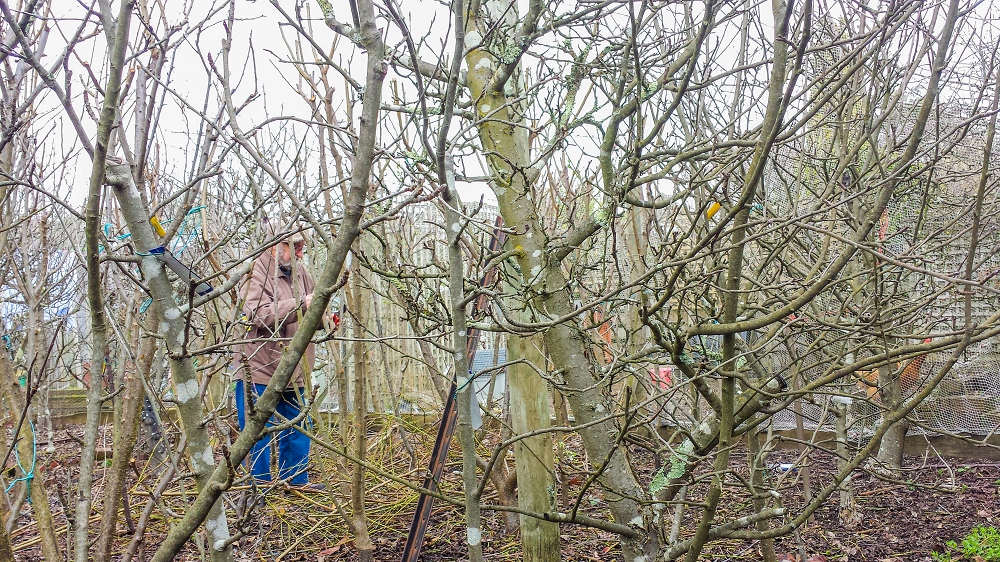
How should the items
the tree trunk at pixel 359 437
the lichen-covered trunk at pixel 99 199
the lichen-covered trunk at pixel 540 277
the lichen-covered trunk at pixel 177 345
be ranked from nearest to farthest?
the lichen-covered trunk at pixel 99 199, the lichen-covered trunk at pixel 177 345, the lichen-covered trunk at pixel 540 277, the tree trunk at pixel 359 437

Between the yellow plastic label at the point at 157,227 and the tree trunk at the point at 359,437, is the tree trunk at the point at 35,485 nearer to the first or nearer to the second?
the yellow plastic label at the point at 157,227

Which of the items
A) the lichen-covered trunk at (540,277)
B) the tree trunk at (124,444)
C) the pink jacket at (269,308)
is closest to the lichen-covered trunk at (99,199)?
the tree trunk at (124,444)

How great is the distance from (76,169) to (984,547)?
680 centimetres

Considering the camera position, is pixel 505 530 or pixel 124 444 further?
pixel 505 530

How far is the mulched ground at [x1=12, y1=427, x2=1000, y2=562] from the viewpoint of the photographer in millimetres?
4066

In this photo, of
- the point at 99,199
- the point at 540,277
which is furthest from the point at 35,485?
the point at 540,277

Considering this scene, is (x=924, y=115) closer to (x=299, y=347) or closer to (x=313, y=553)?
(x=299, y=347)

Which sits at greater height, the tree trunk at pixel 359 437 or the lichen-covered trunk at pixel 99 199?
the lichen-covered trunk at pixel 99 199

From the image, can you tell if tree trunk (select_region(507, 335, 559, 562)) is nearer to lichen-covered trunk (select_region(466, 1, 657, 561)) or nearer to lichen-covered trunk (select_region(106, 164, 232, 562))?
lichen-covered trunk (select_region(466, 1, 657, 561))

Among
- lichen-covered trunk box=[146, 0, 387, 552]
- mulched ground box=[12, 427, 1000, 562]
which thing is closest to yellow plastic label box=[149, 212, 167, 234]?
lichen-covered trunk box=[146, 0, 387, 552]

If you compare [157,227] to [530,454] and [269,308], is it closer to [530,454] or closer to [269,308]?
[530,454]

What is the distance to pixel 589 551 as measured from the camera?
415cm

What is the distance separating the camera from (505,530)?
4434 millimetres

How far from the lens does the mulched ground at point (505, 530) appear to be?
407 centimetres
